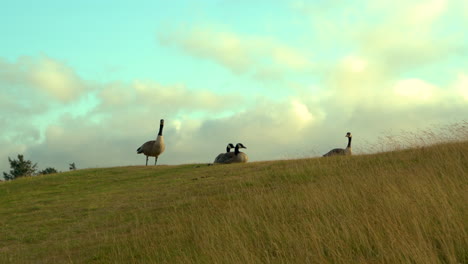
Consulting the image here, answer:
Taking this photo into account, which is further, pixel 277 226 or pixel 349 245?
pixel 277 226

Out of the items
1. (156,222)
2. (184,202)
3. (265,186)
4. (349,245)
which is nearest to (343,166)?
(265,186)

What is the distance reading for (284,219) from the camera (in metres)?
10.3

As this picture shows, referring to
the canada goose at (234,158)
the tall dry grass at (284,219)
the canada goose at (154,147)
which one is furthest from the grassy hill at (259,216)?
the canada goose at (154,147)

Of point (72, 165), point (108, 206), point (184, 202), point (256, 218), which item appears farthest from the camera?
point (72, 165)

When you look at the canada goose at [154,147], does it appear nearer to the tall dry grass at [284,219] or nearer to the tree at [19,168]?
the tall dry grass at [284,219]

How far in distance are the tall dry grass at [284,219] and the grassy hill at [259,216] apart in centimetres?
4

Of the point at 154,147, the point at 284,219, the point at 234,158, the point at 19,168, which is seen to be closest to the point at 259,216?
the point at 284,219

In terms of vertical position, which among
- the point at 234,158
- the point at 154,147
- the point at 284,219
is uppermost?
the point at 154,147

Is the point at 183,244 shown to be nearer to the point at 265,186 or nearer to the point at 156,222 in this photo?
the point at 156,222

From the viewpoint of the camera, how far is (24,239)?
1355cm

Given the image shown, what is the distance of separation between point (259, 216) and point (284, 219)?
0.80 meters

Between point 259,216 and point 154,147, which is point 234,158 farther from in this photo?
point 259,216

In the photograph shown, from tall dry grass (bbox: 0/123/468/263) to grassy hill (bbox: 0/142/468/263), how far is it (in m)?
0.04

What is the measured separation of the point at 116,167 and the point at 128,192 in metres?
9.44
